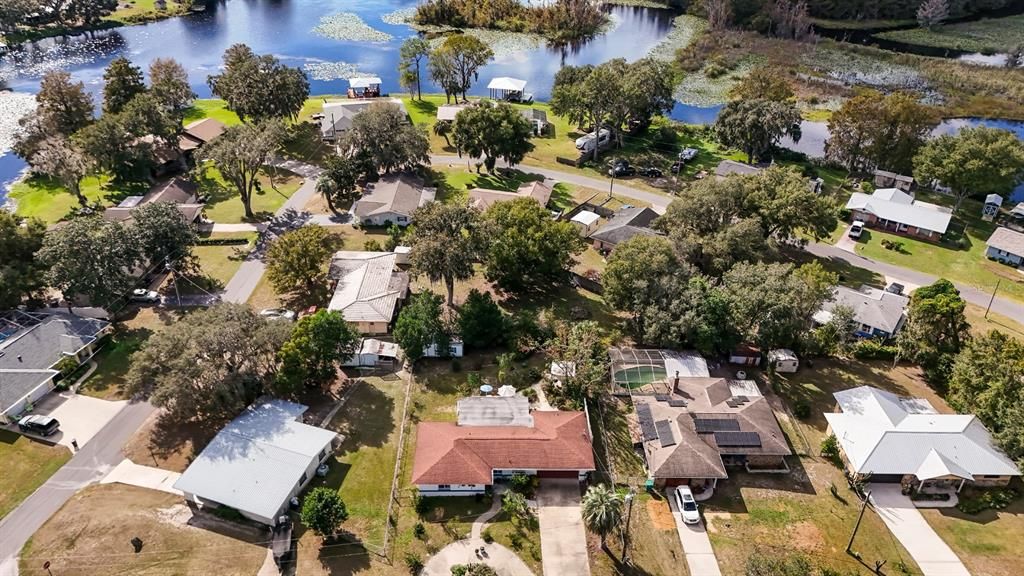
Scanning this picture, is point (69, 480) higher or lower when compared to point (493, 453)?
lower

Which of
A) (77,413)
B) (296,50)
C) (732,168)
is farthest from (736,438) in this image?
(296,50)

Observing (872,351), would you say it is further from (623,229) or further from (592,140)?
(592,140)

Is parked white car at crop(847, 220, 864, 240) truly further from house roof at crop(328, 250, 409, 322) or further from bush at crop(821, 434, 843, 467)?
house roof at crop(328, 250, 409, 322)

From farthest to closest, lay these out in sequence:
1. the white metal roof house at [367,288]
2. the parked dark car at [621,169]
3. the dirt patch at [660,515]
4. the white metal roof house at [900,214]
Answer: the parked dark car at [621,169] < the white metal roof house at [900,214] < the white metal roof house at [367,288] < the dirt patch at [660,515]

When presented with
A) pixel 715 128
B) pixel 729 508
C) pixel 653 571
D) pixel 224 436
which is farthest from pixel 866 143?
pixel 224 436

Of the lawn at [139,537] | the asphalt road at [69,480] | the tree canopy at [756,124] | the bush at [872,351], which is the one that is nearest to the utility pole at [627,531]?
the lawn at [139,537]

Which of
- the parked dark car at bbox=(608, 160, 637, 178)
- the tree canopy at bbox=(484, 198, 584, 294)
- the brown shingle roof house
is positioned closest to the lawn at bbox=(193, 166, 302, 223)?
the tree canopy at bbox=(484, 198, 584, 294)

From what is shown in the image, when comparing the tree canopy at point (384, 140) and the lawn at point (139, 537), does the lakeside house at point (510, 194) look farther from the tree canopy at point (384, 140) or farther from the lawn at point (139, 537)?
the lawn at point (139, 537)
